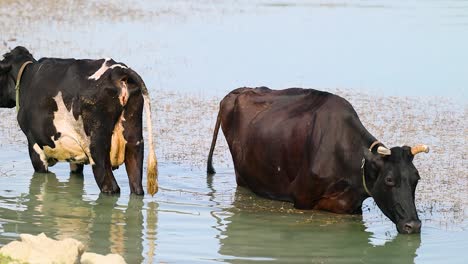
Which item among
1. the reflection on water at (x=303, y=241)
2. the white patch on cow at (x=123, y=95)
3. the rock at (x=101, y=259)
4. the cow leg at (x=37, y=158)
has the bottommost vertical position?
the reflection on water at (x=303, y=241)

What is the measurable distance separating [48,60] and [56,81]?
53 centimetres

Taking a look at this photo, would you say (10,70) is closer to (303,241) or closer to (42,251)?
(303,241)

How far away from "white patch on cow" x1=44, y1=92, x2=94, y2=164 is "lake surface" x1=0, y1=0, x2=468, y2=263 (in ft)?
1.37

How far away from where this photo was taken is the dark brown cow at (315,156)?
439 inches

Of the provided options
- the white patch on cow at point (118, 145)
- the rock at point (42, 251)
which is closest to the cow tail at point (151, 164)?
the white patch on cow at point (118, 145)

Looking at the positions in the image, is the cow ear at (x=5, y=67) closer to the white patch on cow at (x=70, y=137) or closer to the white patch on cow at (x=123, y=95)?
the white patch on cow at (x=70, y=137)

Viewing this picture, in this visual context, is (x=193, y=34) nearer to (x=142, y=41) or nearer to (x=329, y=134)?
(x=142, y=41)

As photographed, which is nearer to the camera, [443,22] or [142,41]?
[142,41]

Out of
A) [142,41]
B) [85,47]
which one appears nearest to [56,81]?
[85,47]

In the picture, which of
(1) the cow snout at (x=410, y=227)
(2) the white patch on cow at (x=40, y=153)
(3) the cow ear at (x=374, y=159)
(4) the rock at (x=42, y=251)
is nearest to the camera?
(4) the rock at (x=42, y=251)

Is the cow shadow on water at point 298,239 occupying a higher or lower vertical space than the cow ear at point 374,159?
lower

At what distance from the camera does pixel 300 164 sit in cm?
1216

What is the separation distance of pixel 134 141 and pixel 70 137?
748 millimetres

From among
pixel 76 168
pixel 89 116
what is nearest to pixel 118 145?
pixel 89 116
